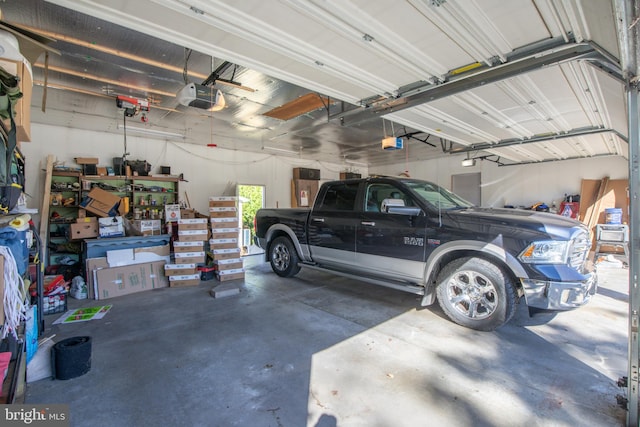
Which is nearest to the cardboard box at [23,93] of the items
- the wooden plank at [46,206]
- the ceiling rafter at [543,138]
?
the wooden plank at [46,206]

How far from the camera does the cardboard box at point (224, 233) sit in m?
5.33

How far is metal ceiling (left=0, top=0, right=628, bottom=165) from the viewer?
6.73ft

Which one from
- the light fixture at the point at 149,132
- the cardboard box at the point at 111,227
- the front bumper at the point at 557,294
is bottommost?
the front bumper at the point at 557,294

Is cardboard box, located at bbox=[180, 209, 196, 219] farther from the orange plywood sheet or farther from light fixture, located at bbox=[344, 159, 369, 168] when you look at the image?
light fixture, located at bbox=[344, 159, 369, 168]

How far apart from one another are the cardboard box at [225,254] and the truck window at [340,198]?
192cm

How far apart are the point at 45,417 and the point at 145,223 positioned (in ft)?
16.8

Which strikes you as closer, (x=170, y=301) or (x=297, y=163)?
(x=170, y=301)

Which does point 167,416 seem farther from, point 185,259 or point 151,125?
point 151,125

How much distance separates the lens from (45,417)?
5.49 ft

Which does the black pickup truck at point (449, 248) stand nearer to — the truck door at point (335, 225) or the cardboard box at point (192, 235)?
the truck door at point (335, 225)

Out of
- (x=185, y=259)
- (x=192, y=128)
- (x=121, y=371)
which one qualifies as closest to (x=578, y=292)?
(x=121, y=371)

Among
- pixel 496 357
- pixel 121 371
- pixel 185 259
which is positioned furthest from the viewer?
pixel 185 259

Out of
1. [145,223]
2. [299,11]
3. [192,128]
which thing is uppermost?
[192,128]

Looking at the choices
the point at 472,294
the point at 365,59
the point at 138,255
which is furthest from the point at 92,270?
the point at 472,294
